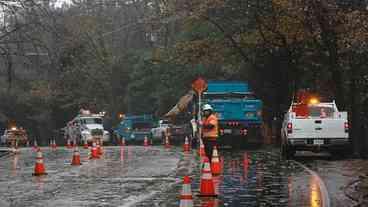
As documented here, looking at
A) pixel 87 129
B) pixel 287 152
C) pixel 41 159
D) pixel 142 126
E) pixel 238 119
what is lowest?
→ pixel 41 159

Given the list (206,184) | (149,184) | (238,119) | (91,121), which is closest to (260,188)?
(206,184)

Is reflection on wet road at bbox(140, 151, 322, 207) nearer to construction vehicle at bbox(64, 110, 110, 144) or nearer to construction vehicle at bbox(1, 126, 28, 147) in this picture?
construction vehicle at bbox(64, 110, 110, 144)

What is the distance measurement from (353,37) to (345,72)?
6.83 meters

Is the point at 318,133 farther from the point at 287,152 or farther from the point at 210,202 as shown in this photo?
the point at 210,202

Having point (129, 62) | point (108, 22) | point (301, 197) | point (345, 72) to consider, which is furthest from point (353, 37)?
point (108, 22)

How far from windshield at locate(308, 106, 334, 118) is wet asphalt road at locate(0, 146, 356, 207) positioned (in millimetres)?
2221

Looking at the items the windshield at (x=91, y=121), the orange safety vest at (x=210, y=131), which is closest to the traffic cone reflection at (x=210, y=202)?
the orange safety vest at (x=210, y=131)

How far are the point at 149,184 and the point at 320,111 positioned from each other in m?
11.2

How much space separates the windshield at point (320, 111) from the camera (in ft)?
91.1

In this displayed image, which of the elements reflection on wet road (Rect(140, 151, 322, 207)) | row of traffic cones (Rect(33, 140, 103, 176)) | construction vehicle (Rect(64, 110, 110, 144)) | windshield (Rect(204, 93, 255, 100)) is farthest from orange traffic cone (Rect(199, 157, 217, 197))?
construction vehicle (Rect(64, 110, 110, 144))

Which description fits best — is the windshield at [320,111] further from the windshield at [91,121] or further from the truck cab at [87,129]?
the windshield at [91,121]

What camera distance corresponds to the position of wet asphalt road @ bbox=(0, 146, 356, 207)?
1505cm

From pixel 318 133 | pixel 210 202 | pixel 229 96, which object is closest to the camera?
pixel 210 202

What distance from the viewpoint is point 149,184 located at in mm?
18344
